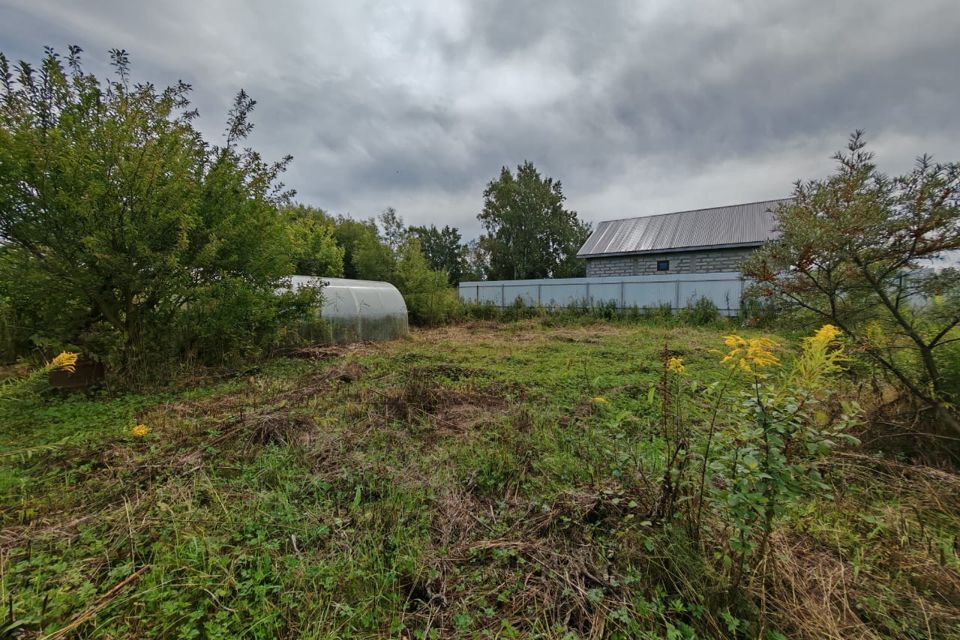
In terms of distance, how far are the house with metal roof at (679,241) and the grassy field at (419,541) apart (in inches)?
576

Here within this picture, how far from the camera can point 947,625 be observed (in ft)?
3.77

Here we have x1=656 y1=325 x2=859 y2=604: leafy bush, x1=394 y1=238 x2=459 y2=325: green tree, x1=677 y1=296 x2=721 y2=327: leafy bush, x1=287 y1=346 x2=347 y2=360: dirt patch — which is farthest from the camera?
x1=394 y1=238 x2=459 y2=325: green tree

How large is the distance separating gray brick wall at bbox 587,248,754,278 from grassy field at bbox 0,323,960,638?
14462 mm

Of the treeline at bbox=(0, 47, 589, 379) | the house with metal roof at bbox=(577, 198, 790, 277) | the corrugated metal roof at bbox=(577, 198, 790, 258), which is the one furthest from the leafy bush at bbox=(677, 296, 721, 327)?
the treeline at bbox=(0, 47, 589, 379)

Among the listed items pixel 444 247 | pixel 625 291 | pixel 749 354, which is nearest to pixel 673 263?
pixel 625 291

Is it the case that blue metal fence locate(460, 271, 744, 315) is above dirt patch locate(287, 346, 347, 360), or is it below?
above

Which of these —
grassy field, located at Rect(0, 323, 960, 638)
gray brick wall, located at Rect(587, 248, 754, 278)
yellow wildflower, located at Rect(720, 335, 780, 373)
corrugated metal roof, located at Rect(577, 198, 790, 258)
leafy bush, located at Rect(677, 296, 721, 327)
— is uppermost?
corrugated metal roof, located at Rect(577, 198, 790, 258)

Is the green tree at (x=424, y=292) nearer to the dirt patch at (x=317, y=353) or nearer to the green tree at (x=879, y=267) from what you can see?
the dirt patch at (x=317, y=353)

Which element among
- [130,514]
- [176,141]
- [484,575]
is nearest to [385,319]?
[176,141]

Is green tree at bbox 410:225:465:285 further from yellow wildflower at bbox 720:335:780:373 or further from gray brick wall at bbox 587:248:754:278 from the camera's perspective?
yellow wildflower at bbox 720:335:780:373

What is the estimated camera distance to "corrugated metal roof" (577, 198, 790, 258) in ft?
46.9

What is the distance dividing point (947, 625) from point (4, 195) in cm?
668

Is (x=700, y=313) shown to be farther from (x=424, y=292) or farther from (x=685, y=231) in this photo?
(x=424, y=292)

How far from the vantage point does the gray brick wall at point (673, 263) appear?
14.4 meters
